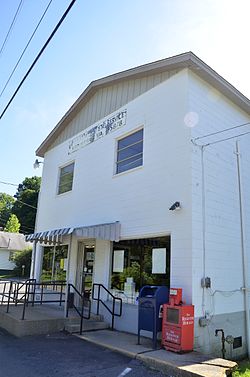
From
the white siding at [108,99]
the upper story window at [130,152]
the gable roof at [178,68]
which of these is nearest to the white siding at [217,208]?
the gable roof at [178,68]

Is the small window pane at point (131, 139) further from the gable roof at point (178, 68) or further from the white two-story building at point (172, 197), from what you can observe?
the gable roof at point (178, 68)

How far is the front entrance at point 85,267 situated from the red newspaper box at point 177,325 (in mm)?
4678

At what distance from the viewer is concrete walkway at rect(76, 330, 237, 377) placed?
5496 mm

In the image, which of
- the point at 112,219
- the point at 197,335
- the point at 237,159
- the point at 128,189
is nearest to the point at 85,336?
the point at 197,335

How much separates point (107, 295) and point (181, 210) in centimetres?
399

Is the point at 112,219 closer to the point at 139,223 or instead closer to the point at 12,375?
the point at 139,223

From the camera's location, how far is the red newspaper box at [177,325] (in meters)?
6.80

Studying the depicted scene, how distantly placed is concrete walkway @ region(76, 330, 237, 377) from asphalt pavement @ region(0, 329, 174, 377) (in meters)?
0.15

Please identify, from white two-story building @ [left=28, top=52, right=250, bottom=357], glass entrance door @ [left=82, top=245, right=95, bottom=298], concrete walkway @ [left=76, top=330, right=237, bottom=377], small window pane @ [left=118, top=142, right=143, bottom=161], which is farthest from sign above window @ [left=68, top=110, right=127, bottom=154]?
concrete walkway @ [left=76, top=330, right=237, bottom=377]

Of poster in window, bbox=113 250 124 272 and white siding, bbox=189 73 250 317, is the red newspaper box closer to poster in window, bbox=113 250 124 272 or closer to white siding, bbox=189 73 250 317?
white siding, bbox=189 73 250 317

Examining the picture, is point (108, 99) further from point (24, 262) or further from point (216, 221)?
point (24, 262)

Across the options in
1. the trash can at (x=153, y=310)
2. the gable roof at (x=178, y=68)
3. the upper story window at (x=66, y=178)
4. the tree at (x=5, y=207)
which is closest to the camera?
the trash can at (x=153, y=310)

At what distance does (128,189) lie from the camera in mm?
10195

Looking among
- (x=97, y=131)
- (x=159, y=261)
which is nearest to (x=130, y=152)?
(x=97, y=131)
